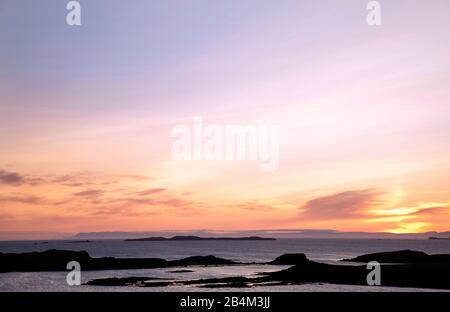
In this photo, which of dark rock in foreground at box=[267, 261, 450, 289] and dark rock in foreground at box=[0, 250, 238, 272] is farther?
dark rock in foreground at box=[0, 250, 238, 272]

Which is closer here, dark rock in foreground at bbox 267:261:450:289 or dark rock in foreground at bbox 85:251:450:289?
dark rock in foreground at bbox 267:261:450:289

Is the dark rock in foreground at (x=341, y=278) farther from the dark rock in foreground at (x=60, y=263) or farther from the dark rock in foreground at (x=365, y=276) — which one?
the dark rock in foreground at (x=60, y=263)

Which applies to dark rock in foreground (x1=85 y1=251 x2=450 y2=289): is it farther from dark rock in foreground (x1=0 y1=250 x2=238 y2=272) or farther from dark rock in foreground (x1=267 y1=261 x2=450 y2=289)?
dark rock in foreground (x1=0 y1=250 x2=238 y2=272)

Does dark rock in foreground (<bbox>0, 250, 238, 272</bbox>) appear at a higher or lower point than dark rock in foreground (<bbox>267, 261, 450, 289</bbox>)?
lower

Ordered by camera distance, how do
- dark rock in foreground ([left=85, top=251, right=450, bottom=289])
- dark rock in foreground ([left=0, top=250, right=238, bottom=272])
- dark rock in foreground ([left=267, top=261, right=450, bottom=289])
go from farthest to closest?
dark rock in foreground ([left=0, top=250, right=238, bottom=272]) < dark rock in foreground ([left=85, top=251, right=450, bottom=289]) < dark rock in foreground ([left=267, top=261, right=450, bottom=289])

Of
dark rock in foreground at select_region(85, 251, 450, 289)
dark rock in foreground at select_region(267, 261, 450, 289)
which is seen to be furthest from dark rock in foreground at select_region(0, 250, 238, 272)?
dark rock in foreground at select_region(267, 261, 450, 289)

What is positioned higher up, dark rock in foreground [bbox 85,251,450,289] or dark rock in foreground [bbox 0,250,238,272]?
dark rock in foreground [bbox 85,251,450,289]

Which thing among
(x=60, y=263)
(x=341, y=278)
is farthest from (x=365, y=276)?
(x=60, y=263)

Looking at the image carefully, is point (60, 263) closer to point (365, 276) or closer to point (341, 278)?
point (341, 278)

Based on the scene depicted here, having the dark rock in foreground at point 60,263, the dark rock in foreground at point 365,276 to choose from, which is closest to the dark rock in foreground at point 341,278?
the dark rock in foreground at point 365,276

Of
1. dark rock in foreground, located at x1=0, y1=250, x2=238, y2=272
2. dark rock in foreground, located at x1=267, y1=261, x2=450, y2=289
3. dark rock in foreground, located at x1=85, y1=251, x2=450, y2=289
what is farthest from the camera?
dark rock in foreground, located at x1=0, y1=250, x2=238, y2=272
